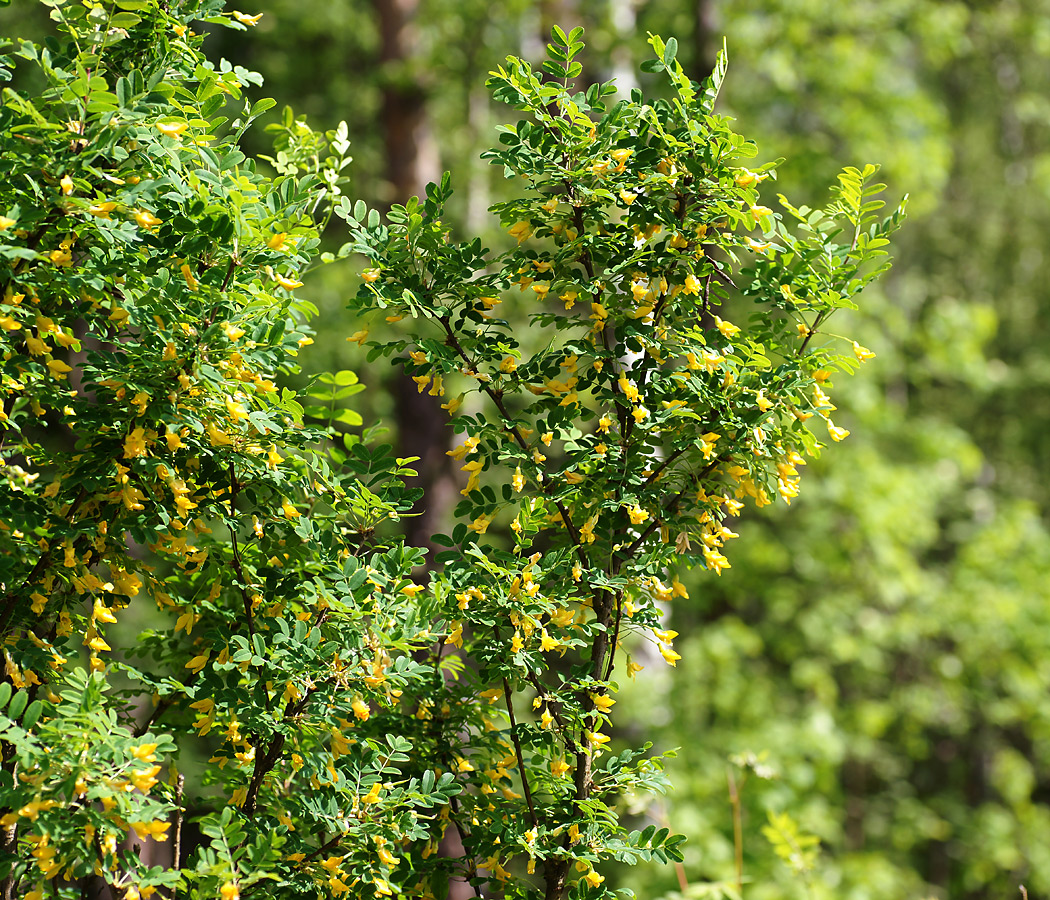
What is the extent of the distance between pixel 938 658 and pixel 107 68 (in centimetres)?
979

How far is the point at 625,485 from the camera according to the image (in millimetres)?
1901

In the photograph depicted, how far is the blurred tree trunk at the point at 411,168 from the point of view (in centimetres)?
669

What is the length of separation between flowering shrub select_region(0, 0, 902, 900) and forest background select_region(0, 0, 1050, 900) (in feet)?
14.3

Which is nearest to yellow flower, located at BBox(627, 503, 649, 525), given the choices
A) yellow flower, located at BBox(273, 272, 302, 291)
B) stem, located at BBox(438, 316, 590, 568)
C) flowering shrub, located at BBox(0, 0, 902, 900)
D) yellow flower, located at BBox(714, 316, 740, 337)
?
flowering shrub, located at BBox(0, 0, 902, 900)

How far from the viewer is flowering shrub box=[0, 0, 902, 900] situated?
158 cm

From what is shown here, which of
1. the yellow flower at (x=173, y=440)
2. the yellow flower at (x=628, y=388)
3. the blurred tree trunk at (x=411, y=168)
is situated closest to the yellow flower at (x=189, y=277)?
the yellow flower at (x=173, y=440)

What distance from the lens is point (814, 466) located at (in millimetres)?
8117

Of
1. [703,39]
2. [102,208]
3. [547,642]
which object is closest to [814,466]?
[703,39]

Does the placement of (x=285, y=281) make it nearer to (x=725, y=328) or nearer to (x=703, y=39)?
(x=725, y=328)

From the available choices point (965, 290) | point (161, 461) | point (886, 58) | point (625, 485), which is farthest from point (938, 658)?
point (161, 461)

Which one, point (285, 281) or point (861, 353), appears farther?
point (861, 353)

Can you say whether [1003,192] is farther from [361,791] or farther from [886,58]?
[361,791]

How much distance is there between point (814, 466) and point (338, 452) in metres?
6.68

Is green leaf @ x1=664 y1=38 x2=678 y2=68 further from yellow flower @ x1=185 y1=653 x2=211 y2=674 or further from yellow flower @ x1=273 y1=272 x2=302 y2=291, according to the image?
yellow flower @ x1=185 y1=653 x2=211 y2=674
